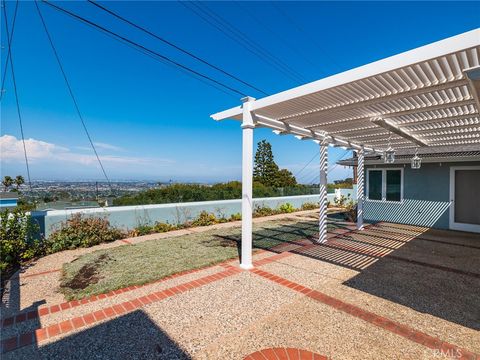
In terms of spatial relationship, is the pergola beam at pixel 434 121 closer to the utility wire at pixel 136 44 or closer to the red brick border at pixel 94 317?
the red brick border at pixel 94 317

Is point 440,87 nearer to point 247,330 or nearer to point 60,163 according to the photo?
point 247,330

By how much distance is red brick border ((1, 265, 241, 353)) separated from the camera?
2.98 m

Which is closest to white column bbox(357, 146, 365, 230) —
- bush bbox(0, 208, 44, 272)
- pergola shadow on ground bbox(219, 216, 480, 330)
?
pergola shadow on ground bbox(219, 216, 480, 330)

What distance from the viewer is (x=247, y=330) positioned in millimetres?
3180

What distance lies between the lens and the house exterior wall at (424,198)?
1026 cm

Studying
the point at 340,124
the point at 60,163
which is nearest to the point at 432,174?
the point at 340,124

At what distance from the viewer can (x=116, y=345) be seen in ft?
9.53

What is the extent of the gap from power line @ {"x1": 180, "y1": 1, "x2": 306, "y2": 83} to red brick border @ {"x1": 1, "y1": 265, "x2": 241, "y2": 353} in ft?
25.7

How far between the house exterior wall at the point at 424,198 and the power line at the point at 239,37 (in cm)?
672

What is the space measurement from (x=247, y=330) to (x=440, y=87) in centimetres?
470

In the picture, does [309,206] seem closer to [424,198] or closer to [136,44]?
[424,198]

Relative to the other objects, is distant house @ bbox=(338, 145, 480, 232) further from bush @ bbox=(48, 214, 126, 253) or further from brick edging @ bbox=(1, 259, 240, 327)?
bush @ bbox=(48, 214, 126, 253)

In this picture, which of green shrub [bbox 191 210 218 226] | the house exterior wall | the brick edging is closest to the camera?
the brick edging

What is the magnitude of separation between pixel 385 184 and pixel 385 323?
10106mm
